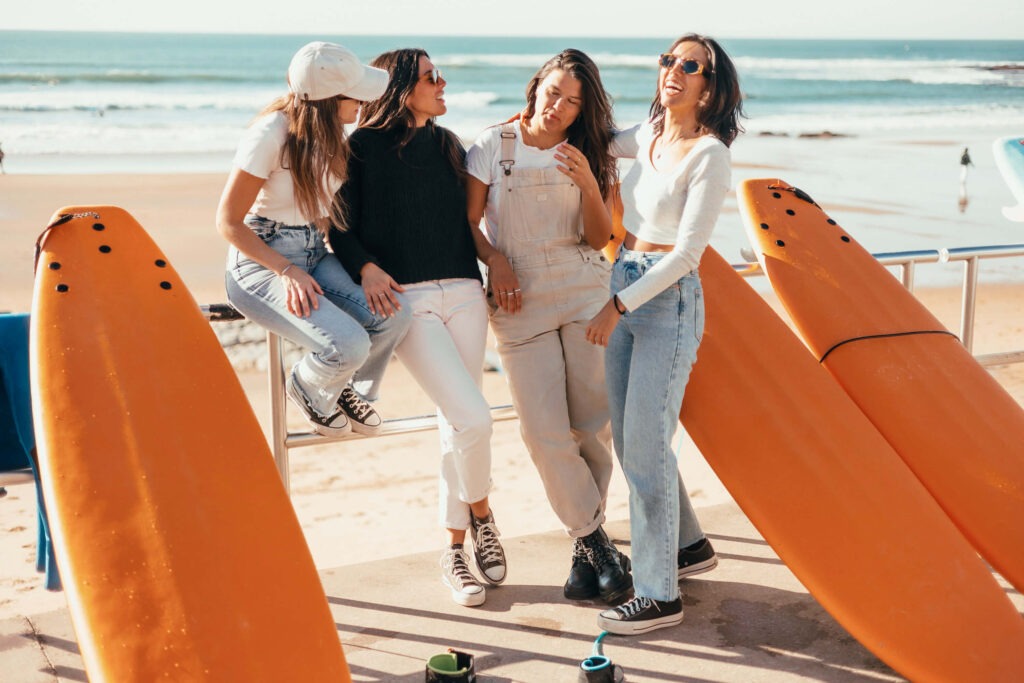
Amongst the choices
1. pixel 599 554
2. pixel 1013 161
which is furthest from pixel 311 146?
pixel 1013 161

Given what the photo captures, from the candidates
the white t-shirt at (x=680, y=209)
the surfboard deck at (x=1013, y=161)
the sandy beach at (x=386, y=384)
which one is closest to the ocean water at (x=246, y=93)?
the sandy beach at (x=386, y=384)

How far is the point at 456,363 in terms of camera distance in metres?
3.01

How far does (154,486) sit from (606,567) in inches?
52.3

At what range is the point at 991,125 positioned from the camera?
79.4 feet

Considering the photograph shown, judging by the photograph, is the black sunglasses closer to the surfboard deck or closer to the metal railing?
the metal railing

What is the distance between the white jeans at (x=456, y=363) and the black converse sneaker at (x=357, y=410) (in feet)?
0.54

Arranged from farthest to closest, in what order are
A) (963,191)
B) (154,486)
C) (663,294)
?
(963,191), (663,294), (154,486)

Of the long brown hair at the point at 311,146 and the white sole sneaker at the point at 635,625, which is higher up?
the long brown hair at the point at 311,146

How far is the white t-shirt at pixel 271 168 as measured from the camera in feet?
9.00

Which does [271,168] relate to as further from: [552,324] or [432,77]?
[552,324]

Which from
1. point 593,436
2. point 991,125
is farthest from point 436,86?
point 991,125

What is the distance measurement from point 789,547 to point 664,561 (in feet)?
1.11

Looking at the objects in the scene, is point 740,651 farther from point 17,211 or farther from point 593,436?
point 17,211

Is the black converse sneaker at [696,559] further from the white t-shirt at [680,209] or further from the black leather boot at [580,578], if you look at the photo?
the white t-shirt at [680,209]
